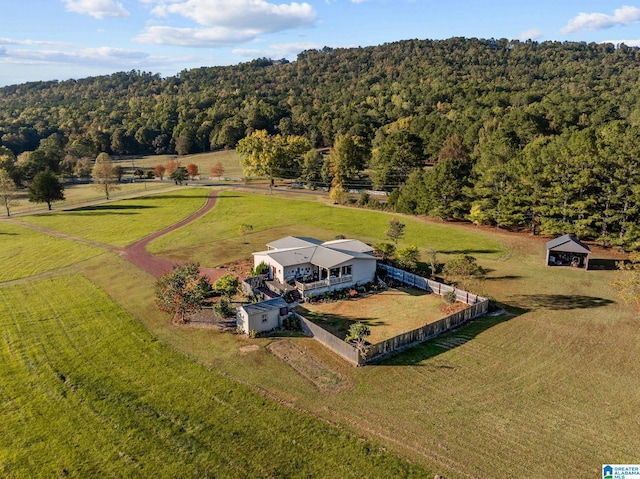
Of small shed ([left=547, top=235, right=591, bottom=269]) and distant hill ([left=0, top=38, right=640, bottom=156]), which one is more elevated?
distant hill ([left=0, top=38, right=640, bottom=156])

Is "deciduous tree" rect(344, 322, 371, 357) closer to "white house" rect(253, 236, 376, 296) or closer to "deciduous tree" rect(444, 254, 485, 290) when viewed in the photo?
"white house" rect(253, 236, 376, 296)

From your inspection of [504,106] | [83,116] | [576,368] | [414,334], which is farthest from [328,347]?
[83,116]

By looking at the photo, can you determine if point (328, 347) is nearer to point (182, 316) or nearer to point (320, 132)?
point (182, 316)

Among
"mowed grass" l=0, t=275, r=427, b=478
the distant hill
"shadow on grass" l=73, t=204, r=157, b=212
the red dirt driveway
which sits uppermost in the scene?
the distant hill

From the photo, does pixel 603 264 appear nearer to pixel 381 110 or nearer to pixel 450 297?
pixel 450 297

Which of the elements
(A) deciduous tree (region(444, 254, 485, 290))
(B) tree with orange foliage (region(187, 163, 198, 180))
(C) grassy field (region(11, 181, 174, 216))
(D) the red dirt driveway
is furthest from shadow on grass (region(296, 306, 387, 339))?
(B) tree with orange foliage (region(187, 163, 198, 180))
